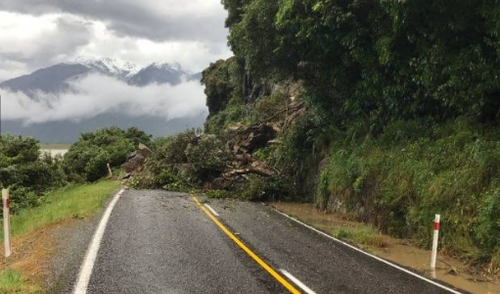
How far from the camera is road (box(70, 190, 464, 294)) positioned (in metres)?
7.74

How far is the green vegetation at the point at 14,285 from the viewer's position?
275 inches

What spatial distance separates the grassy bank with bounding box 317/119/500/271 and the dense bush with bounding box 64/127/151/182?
89.6 feet

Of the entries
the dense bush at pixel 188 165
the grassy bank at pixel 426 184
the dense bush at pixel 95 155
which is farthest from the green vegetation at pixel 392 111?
the dense bush at pixel 95 155

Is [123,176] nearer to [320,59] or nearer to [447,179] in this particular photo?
[320,59]

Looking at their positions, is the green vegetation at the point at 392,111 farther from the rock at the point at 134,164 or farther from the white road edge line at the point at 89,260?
the rock at the point at 134,164

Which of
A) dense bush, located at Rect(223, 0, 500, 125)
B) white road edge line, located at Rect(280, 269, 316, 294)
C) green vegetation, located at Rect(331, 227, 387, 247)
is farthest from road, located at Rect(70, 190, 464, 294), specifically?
dense bush, located at Rect(223, 0, 500, 125)

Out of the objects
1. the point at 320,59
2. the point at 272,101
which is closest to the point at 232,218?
the point at 320,59

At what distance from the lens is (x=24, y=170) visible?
28.9 metres

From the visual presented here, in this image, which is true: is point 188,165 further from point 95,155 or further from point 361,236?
point 95,155

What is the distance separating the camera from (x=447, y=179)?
12258 millimetres

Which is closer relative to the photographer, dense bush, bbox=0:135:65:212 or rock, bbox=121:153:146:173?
dense bush, bbox=0:135:65:212

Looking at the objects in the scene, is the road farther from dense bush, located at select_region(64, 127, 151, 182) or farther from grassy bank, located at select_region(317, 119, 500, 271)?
dense bush, located at select_region(64, 127, 151, 182)

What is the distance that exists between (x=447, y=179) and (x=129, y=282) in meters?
8.40

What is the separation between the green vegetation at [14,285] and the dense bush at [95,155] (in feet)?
114
